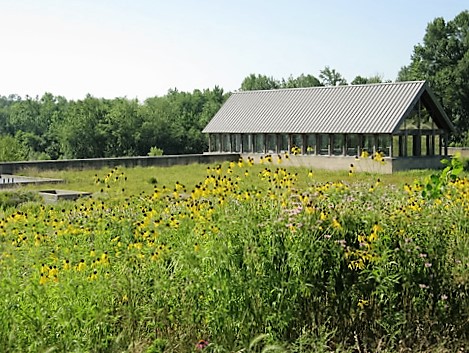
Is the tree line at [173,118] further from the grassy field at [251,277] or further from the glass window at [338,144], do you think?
the grassy field at [251,277]

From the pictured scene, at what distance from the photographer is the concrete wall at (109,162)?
107ft

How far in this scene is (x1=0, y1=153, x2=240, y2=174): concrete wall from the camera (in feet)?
107

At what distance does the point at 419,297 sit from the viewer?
7.41m

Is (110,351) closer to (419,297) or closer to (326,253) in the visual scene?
(326,253)

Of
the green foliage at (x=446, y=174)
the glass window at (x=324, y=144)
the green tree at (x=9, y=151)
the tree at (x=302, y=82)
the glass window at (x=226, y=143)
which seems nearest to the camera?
the green foliage at (x=446, y=174)

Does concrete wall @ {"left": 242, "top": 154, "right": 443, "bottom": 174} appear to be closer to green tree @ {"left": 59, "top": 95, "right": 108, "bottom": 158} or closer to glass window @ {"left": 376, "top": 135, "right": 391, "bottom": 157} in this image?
glass window @ {"left": 376, "top": 135, "right": 391, "bottom": 157}

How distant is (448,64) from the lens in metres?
65.2

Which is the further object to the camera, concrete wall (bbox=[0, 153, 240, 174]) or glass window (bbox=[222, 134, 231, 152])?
glass window (bbox=[222, 134, 231, 152])

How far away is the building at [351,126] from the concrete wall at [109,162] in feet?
10.7

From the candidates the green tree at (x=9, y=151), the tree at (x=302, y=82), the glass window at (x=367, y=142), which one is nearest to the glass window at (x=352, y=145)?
the glass window at (x=367, y=142)

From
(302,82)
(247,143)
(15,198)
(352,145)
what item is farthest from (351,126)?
(302,82)

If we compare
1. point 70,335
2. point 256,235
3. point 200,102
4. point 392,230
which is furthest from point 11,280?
point 200,102

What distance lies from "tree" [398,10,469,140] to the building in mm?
21719

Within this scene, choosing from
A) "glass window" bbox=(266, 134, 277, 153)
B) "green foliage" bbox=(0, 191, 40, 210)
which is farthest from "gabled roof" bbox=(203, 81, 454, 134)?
"green foliage" bbox=(0, 191, 40, 210)
